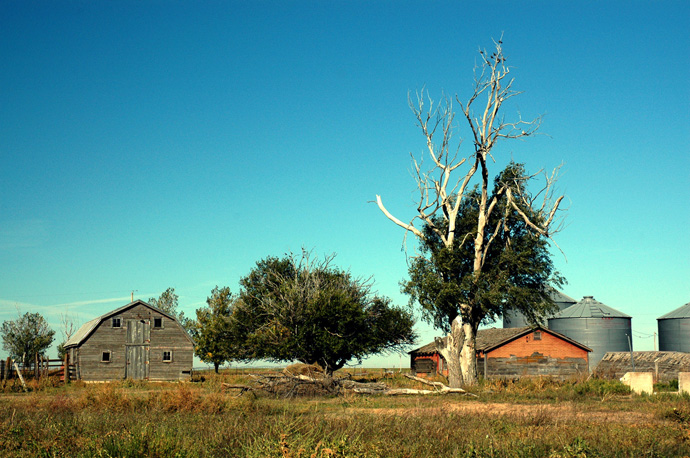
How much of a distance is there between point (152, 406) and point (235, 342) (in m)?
31.8

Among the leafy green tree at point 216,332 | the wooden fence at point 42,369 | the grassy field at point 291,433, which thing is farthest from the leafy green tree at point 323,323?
the grassy field at point 291,433

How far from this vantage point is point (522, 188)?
35.8m

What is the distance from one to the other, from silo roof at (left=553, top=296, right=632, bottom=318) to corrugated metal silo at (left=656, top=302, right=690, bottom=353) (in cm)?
455

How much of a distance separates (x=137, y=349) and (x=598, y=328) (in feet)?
141

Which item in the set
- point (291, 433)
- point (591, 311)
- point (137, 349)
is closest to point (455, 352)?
point (291, 433)

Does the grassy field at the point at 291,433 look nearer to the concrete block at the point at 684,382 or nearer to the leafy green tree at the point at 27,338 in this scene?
the concrete block at the point at 684,382

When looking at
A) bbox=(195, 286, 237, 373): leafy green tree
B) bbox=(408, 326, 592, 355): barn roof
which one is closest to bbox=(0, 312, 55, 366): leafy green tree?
bbox=(195, 286, 237, 373): leafy green tree

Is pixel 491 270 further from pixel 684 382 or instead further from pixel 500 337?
pixel 500 337

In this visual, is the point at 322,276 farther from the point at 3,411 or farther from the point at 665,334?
the point at 665,334

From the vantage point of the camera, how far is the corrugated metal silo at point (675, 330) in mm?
58906

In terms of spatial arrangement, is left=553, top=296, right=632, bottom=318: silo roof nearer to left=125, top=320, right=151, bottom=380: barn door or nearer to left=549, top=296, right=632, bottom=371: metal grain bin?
left=549, top=296, right=632, bottom=371: metal grain bin

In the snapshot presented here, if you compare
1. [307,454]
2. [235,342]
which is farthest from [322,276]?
[307,454]

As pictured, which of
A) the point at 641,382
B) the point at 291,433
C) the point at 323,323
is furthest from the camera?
the point at 323,323

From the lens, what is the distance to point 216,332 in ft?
183
